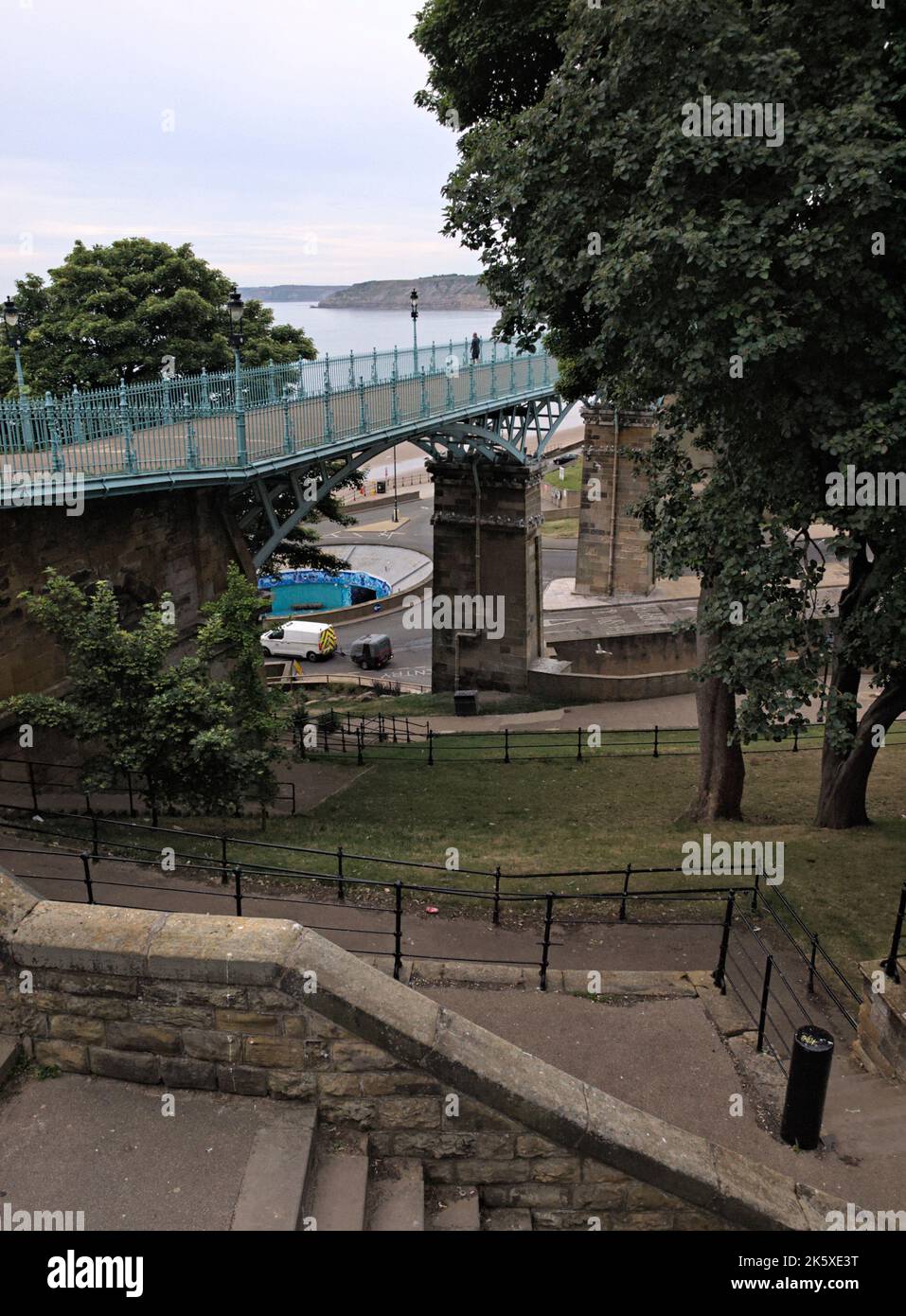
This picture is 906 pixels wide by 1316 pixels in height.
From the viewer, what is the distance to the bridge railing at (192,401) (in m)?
12.9

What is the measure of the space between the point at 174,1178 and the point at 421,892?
642cm

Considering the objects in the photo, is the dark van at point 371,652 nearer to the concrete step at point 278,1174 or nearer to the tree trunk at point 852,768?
the tree trunk at point 852,768

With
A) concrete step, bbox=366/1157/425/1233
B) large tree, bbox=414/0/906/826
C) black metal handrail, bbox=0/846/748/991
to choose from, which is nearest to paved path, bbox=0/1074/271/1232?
concrete step, bbox=366/1157/425/1233

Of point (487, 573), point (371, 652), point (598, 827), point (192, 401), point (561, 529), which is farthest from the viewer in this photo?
point (561, 529)

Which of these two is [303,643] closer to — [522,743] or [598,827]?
[522,743]

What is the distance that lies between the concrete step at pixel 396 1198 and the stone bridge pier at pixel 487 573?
2328 centimetres

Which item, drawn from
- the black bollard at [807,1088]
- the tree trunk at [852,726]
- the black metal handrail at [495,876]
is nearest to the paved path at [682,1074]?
the black bollard at [807,1088]

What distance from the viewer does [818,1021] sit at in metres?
8.74

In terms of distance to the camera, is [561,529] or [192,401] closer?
[192,401]

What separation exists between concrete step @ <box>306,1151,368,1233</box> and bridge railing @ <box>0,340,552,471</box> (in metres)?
10.3

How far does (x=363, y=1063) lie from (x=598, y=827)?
409 inches

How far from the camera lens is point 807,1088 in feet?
21.5

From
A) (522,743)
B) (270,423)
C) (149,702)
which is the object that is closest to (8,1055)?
(149,702)

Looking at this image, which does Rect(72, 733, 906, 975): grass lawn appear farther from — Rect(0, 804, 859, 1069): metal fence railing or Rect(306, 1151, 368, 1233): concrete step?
Rect(306, 1151, 368, 1233): concrete step
